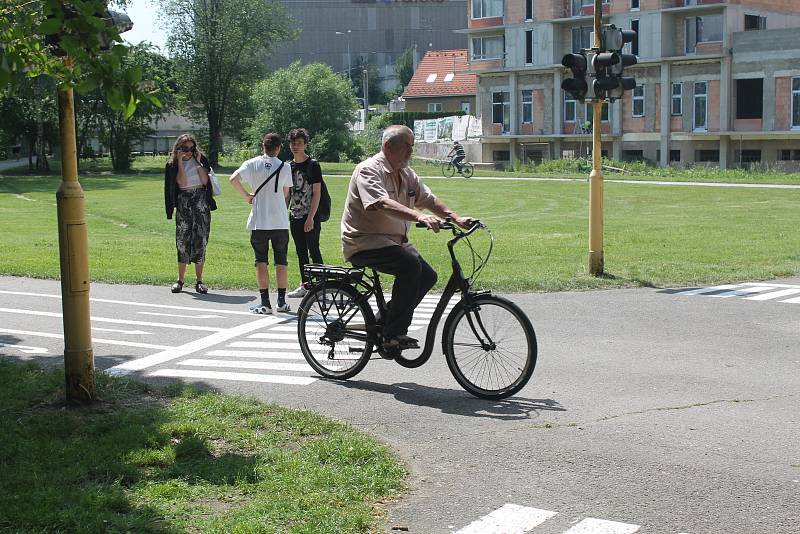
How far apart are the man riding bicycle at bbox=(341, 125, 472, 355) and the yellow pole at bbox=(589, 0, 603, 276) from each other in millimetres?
6892

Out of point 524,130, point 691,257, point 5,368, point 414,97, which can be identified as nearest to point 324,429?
point 5,368

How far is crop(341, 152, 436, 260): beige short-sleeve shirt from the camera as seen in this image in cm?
801

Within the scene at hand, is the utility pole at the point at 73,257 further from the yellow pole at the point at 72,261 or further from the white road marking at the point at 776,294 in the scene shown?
the white road marking at the point at 776,294

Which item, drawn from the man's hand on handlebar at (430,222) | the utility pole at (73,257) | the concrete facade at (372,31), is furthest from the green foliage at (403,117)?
the utility pole at (73,257)

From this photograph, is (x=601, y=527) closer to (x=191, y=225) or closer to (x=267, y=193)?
(x=267, y=193)

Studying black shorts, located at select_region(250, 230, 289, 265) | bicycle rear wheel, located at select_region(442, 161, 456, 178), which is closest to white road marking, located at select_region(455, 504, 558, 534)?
black shorts, located at select_region(250, 230, 289, 265)

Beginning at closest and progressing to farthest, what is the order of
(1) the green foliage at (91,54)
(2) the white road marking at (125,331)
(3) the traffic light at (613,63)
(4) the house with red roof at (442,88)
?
(1) the green foliage at (91,54) < (2) the white road marking at (125,331) < (3) the traffic light at (613,63) < (4) the house with red roof at (442,88)

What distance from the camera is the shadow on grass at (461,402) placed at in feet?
24.8

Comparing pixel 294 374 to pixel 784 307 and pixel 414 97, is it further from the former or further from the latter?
pixel 414 97

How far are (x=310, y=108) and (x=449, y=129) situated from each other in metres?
11.5

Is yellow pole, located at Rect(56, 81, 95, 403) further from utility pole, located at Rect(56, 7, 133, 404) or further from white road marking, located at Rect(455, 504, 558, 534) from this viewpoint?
white road marking, located at Rect(455, 504, 558, 534)

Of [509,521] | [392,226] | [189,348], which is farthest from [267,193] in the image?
[509,521]

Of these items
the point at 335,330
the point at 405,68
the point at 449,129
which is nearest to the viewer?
the point at 335,330

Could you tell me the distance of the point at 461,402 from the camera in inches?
312
